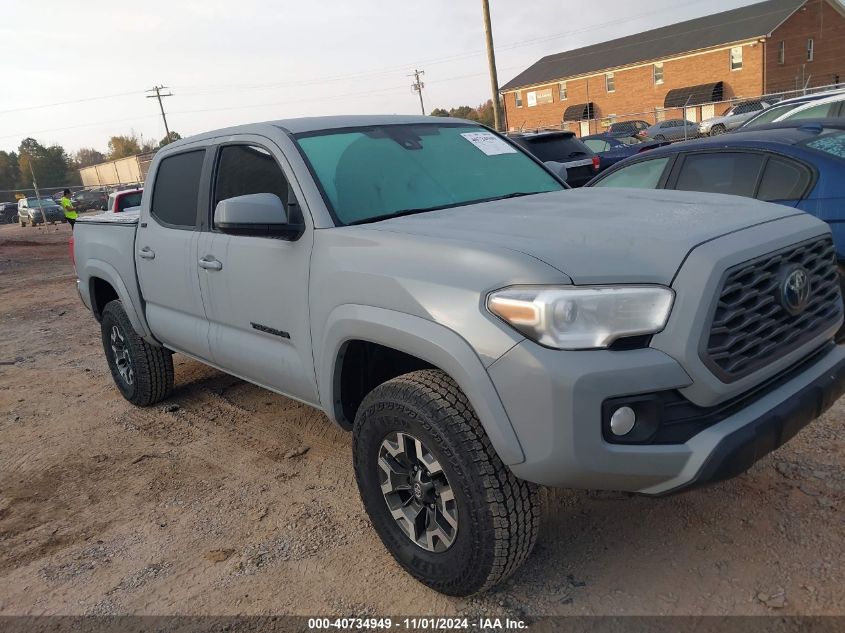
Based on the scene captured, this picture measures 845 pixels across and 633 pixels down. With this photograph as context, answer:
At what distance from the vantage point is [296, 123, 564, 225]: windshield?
10.4ft

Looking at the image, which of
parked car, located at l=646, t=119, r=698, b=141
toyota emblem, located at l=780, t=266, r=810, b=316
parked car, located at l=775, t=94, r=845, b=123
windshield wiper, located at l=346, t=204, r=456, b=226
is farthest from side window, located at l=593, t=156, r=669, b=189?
parked car, located at l=646, t=119, r=698, b=141

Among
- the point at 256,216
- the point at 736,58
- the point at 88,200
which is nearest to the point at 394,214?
the point at 256,216

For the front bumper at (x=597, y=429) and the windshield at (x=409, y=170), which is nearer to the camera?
the front bumper at (x=597, y=429)

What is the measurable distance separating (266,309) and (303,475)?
3.51 feet

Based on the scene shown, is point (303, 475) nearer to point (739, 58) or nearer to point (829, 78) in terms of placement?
point (739, 58)

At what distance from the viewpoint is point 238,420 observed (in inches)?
188

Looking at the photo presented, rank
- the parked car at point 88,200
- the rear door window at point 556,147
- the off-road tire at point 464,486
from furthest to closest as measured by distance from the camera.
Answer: the parked car at point 88,200
the rear door window at point 556,147
the off-road tire at point 464,486

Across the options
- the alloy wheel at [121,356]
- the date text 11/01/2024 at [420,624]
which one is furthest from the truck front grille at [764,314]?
the alloy wheel at [121,356]

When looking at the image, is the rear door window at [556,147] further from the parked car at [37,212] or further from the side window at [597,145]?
the parked car at [37,212]

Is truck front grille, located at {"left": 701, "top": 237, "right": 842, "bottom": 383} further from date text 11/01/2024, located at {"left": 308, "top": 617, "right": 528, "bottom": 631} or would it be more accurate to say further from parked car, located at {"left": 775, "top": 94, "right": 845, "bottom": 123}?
parked car, located at {"left": 775, "top": 94, "right": 845, "bottom": 123}

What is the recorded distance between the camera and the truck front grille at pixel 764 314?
217cm

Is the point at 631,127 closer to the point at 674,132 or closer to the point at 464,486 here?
the point at 674,132

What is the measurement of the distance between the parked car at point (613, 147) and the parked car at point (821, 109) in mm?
2630

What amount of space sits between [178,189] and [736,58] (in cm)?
4315
